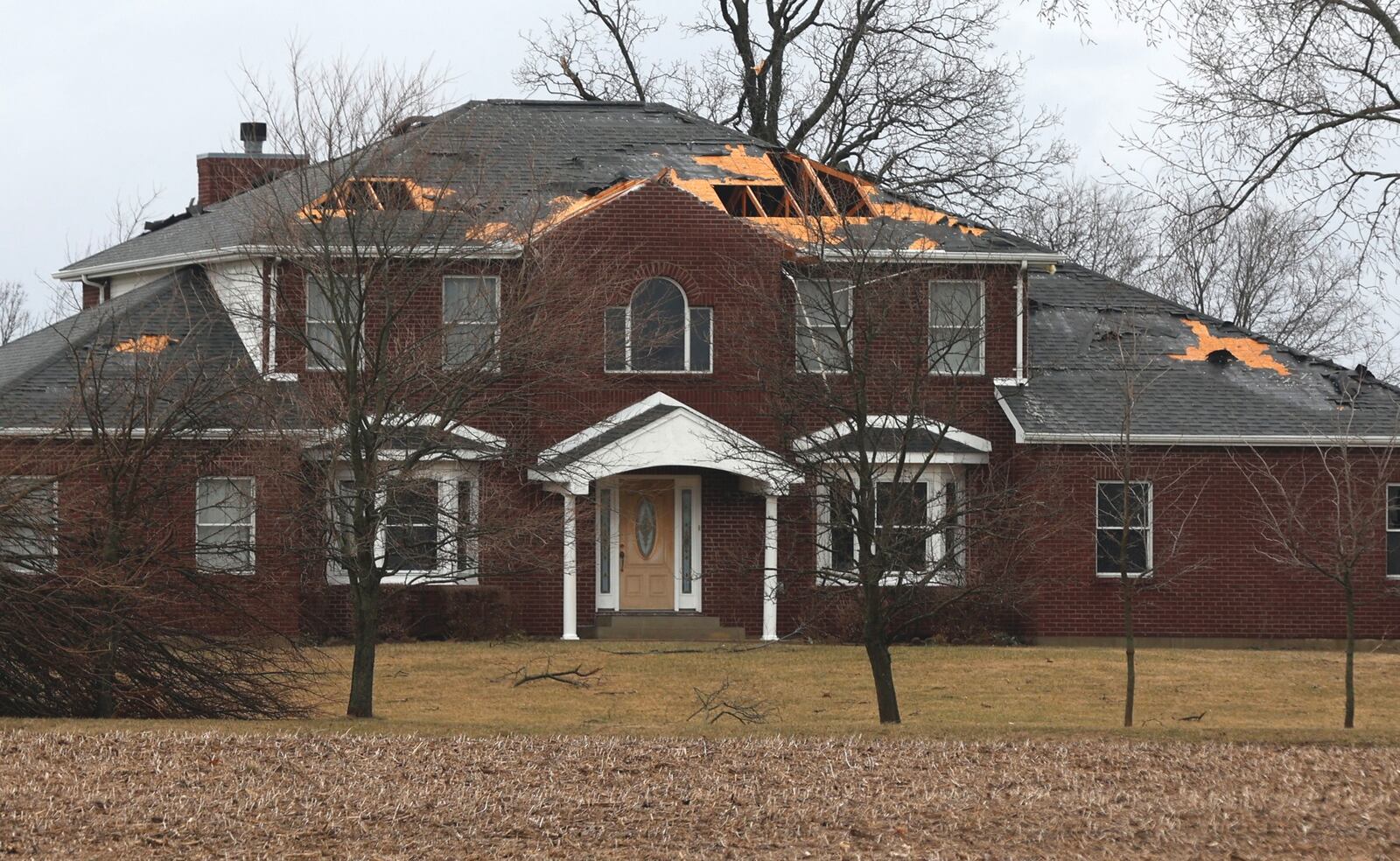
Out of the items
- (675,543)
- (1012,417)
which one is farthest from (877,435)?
(675,543)

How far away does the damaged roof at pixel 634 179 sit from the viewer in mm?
24016

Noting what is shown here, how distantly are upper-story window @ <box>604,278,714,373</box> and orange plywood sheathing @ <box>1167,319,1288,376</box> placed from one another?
7.30 metres

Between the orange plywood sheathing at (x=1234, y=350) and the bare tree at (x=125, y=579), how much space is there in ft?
51.5

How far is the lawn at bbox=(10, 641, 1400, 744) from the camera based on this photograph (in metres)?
14.1

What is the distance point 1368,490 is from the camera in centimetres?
2292

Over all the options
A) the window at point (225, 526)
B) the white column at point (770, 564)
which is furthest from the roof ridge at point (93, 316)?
the white column at point (770, 564)

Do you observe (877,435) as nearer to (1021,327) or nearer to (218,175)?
(1021,327)

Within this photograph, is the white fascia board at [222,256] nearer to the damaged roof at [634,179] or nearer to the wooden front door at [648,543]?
the damaged roof at [634,179]

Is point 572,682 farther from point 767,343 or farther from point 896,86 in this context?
point 896,86

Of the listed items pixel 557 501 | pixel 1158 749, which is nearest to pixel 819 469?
pixel 1158 749

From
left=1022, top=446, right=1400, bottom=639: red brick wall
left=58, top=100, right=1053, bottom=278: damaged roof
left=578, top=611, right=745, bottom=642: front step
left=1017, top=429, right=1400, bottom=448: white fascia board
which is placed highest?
left=58, top=100, right=1053, bottom=278: damaged roof

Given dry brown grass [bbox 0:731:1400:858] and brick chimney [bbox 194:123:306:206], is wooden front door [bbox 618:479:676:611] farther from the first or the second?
dry brown grass [bbox 0:731:1400:858]

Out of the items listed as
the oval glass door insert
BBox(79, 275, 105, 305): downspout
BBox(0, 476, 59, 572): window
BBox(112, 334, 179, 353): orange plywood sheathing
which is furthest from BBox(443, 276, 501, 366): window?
BBox(79, 275, 105, 305): downspout

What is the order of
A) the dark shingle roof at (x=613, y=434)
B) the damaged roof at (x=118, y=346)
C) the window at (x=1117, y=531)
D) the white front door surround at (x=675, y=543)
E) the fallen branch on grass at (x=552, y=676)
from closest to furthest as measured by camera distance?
the fallen branch on grass at (x=552, y=676) → the damaged roof at (x=118, y=346) → the dark shingle roof at (x=613, y=434) → the window at (x=1117, y=531) → the white front door surround at (x=675, y=543)
